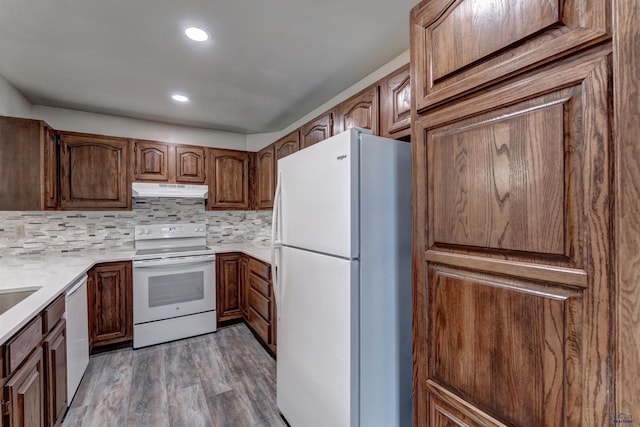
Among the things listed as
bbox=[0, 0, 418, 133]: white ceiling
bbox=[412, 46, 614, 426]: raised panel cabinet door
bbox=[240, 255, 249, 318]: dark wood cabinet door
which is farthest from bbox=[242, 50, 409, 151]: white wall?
bbox=[240, 255, 249, 318]: dark wood cabinet door

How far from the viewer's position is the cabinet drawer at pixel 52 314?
152 cm

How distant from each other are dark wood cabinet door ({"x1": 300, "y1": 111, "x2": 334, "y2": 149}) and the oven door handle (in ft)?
5.24

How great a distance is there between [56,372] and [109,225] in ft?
6.32

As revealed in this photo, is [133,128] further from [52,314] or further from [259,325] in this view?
[259,325]

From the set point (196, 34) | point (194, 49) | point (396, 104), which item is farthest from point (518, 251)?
point (194, 49)

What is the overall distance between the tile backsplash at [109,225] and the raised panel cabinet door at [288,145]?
999 mm

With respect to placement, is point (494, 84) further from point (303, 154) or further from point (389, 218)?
point (303, 154)

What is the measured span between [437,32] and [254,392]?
2.44 metres

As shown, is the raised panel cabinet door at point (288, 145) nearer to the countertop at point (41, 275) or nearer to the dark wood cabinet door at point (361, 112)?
the dark wood cabinet door at point (361, 112)

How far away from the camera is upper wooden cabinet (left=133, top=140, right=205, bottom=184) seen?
315 cm

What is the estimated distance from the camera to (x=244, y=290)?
3.31 meters

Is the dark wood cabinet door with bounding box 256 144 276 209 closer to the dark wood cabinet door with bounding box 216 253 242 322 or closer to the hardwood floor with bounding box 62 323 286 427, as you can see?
the dark wood cabinet door with bounding box 216 253 242 322

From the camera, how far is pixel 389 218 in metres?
1.37

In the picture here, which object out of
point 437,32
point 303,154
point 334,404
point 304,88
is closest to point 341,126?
point 304,88
